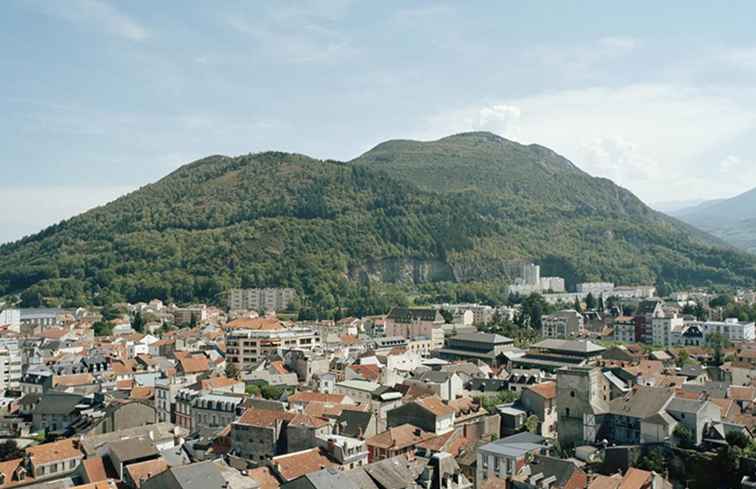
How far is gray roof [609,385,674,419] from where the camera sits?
34969mm

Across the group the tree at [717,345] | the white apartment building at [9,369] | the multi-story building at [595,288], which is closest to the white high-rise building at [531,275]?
the multi-story building at [595,288]

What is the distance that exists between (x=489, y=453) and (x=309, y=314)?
7388 cm

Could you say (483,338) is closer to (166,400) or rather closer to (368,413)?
(368,413)

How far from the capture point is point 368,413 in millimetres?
39000

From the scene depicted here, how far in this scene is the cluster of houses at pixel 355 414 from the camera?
3153cm

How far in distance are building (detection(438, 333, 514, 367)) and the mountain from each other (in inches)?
1726

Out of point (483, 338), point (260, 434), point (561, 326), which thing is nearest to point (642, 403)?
point (260, 434)

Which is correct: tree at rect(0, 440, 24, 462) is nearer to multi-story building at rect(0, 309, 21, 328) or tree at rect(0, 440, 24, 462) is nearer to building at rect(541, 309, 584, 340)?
multi-story building at rect(0, 309, 21, 328)

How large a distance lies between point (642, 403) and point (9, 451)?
32674 millimetres

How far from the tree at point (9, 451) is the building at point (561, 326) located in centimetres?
6437

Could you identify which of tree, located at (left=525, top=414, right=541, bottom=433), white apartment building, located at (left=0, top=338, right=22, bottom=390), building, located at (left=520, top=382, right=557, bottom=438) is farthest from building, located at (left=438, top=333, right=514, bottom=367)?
white apartment building, located at (left=0, top=338, right=22, bottom=390)

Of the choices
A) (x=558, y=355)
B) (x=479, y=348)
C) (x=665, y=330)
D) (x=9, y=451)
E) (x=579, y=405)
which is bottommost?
Result: (x=9, y=451)

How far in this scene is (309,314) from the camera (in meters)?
106

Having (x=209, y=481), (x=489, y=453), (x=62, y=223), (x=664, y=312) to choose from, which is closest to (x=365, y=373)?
(x=489, y=453)
